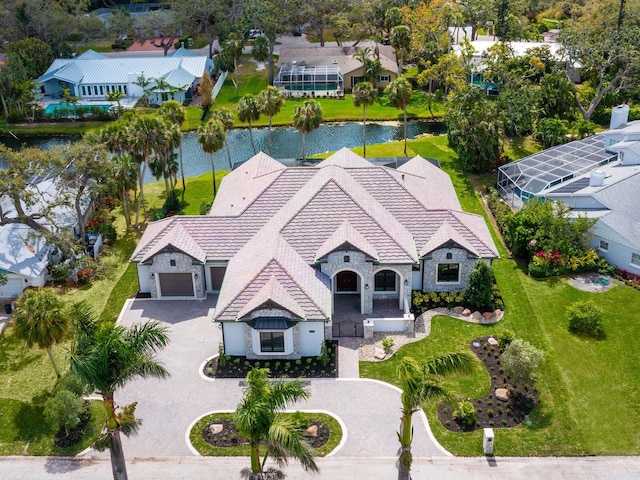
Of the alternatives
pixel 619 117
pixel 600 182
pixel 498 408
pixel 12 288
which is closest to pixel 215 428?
pixel 498 408

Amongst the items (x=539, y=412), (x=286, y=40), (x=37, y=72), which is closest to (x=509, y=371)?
(x=539, y=412)

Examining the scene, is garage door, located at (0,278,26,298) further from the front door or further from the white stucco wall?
the front door

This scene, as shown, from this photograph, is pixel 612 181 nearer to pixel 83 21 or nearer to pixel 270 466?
pixel 270 466

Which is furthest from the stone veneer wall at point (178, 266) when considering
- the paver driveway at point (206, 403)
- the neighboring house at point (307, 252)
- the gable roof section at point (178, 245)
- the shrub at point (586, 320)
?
the shrub at point (586, 320)

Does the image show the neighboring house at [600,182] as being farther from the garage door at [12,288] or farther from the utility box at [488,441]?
the garage door at [12,288]

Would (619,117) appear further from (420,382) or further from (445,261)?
(420,382)

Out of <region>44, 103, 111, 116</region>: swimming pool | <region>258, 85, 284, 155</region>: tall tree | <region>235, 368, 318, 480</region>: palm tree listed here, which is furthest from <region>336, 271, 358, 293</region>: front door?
<region>44, 103, 111, 116</region>: swimming pool
